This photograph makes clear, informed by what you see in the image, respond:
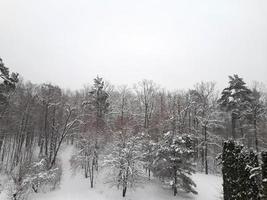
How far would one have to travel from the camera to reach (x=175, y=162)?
942 inches

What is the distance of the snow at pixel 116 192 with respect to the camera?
2408cm

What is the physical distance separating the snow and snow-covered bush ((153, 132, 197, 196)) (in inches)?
49.0

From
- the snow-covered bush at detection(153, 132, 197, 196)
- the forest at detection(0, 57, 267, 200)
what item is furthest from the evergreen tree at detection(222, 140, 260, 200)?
the snow-covered bush at detection(153, 132, 197, 196)

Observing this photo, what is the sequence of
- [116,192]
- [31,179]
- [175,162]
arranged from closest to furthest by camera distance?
[175,162] → [31,179] → [116,192]

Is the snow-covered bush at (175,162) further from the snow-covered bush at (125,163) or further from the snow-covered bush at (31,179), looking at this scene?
the snow-covered bush at (31,179)

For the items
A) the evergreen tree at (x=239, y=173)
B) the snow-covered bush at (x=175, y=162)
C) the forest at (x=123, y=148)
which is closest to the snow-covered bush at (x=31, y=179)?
the forest at (x=123, y=148)

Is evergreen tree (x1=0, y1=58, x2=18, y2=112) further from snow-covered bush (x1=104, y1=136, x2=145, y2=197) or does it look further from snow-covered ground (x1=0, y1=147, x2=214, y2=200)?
snow-covered bush (x1=104, y1=136, x2=145, y2=197)

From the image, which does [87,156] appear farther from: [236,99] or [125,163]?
[236,99]

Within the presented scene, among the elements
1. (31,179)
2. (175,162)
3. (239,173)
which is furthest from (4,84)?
(239,173)

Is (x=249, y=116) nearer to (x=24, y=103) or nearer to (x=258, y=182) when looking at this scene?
(x=258, y=182)

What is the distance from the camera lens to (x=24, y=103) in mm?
36875

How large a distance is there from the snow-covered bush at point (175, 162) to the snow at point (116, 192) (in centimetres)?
124

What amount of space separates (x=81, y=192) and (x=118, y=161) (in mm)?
4853

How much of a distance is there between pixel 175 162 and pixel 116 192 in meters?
6.59
